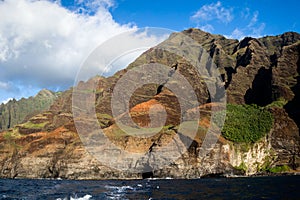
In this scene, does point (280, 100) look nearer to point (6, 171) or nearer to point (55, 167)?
point (55, 167)

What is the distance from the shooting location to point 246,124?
155 meters

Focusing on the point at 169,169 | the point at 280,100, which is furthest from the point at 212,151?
the point at 280,100

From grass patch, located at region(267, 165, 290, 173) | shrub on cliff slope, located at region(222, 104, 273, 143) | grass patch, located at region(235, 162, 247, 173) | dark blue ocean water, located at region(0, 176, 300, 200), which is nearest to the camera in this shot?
dark blue ocean water, located at region(0, 176, 300, 200)

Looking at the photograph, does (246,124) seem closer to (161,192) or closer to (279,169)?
(279,169)

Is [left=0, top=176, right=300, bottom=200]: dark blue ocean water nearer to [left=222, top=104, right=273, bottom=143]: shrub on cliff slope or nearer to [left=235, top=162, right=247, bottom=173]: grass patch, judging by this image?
[left=235, top=162, right=247, bottom=173]: grass patch

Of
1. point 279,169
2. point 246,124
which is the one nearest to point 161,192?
point 279,169

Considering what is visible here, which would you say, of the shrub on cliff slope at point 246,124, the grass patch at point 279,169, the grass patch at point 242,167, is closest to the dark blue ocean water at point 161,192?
the grass patch at point 242,167

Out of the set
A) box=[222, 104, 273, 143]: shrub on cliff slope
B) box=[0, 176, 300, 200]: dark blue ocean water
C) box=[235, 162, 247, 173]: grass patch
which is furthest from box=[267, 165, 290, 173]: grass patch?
box=[0, 176, 300, 200]: dark blue ocean water

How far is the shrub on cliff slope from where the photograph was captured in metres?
143

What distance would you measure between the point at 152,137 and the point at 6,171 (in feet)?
252

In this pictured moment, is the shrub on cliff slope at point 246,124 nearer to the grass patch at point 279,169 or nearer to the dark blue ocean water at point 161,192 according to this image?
the grass patch at point 279,169

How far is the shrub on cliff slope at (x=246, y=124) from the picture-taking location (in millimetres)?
143375

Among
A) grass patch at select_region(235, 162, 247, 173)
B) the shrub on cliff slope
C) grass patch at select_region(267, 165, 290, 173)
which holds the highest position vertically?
the shrub on cliff slope

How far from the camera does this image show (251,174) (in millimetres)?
136125
